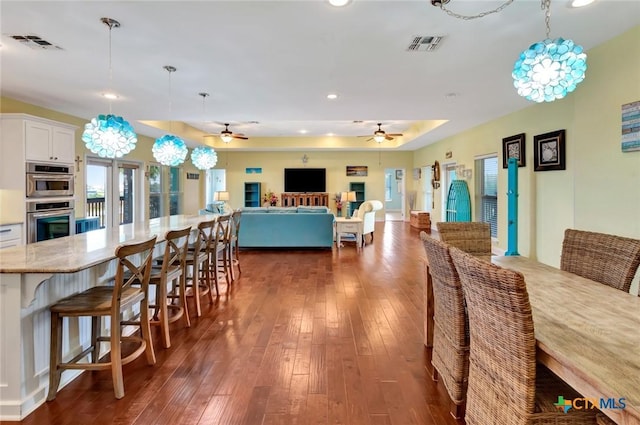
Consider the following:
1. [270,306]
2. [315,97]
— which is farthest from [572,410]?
[315,97]

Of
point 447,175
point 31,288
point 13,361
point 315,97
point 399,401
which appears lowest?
point 399,401

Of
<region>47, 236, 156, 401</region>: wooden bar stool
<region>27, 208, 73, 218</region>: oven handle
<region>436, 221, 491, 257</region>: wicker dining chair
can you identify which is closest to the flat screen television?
<region>27, 208, 73, 218</region>: oven handle

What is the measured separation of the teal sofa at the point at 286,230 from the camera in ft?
23.6

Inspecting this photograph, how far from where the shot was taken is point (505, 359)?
54.1 inches

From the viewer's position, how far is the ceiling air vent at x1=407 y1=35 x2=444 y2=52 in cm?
319

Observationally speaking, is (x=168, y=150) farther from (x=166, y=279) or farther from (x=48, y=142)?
(x=166, y=279)

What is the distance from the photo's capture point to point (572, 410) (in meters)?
1.32

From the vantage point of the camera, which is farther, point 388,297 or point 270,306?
point 388,297

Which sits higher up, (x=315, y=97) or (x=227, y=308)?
(x=315, y=97)

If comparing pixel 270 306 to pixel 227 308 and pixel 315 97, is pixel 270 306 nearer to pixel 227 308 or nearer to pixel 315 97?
pixel 227 308

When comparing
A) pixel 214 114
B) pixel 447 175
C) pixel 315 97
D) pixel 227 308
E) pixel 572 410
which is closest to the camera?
pixel 572 410

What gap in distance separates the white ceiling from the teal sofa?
7.09ft

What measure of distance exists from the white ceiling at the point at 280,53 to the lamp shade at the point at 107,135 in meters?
0.72

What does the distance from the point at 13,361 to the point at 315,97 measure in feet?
14.5
